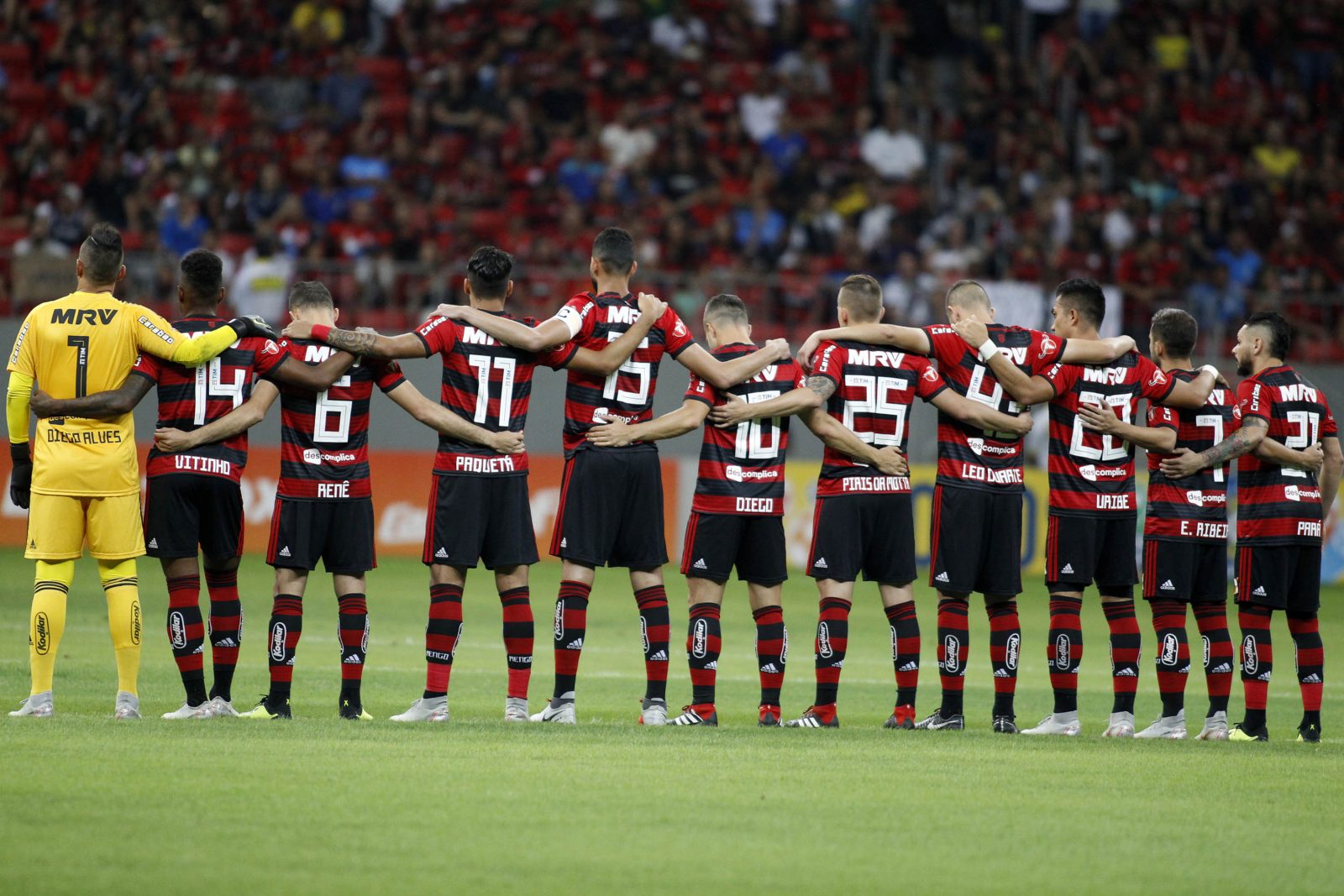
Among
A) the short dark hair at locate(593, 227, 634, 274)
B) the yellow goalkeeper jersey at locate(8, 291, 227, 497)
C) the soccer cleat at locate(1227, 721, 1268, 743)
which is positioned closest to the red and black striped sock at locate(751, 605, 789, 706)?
the short dark hair at locate(593, 227, 634, 274)

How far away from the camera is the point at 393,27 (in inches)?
1025

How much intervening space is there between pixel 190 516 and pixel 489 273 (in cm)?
200

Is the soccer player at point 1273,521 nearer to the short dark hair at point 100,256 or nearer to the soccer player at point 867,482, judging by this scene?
the soccer player at point 867,482

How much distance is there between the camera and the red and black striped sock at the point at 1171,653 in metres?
9.42

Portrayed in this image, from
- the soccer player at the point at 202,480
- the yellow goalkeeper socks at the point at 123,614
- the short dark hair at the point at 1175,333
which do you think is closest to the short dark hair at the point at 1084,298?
the short dark hair at the point at 1175,333

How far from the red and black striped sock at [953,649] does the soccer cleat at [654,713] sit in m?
1.51

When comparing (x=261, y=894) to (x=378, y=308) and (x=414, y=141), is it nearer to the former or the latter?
(x=378, y=308)

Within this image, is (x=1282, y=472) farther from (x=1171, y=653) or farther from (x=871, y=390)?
(x=871, y=390)

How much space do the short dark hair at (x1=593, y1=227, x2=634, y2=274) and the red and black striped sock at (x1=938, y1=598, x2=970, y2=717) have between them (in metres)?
2.50

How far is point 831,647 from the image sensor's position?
893cm

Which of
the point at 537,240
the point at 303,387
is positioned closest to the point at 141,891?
the point at 303,387

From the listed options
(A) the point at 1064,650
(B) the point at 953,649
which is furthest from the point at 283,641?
(A) the point at 1064,650

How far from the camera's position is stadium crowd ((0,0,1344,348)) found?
74.2ft

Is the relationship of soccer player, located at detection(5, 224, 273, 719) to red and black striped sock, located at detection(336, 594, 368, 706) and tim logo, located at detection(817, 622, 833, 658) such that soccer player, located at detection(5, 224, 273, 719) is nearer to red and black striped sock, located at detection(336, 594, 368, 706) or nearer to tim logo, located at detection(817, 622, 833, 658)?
red and black striped sock, located at detection(336, 594, 368, 706)
